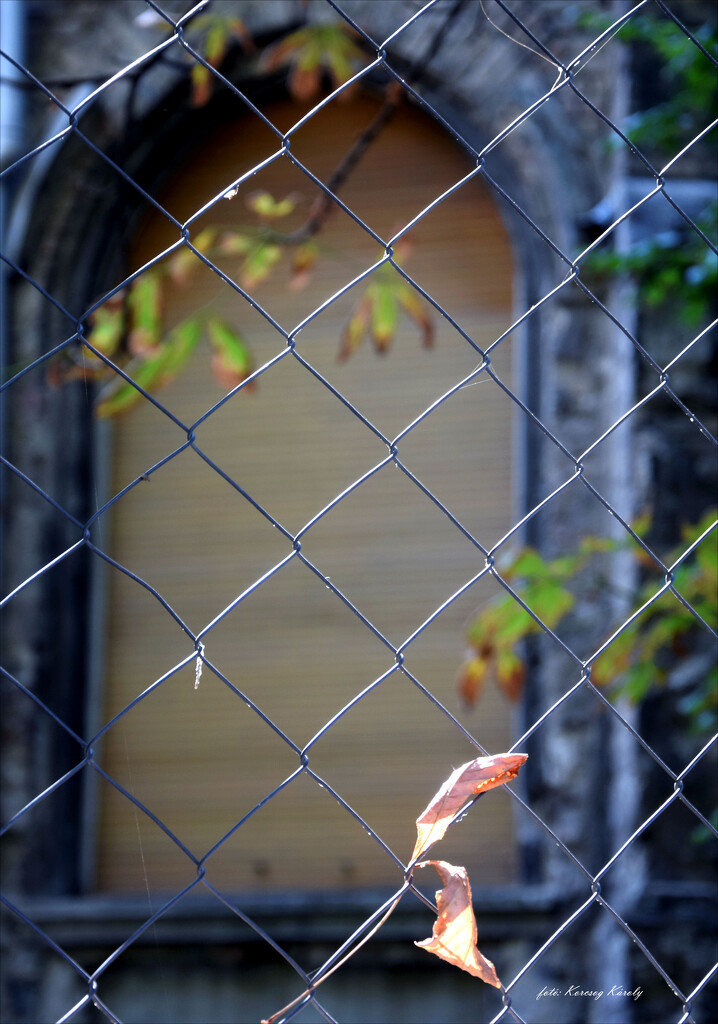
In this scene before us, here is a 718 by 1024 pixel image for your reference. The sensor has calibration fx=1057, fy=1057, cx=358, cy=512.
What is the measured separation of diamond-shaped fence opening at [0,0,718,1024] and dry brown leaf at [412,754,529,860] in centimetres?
145

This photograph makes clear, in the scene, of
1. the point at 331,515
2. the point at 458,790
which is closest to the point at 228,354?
the point at 458,790

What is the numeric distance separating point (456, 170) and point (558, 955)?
1.89m

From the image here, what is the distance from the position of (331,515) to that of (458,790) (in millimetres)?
1858

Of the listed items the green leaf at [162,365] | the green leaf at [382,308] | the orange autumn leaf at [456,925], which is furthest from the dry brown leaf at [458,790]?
the green leaf at [382,308]

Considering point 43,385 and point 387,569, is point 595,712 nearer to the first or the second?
point 387,569

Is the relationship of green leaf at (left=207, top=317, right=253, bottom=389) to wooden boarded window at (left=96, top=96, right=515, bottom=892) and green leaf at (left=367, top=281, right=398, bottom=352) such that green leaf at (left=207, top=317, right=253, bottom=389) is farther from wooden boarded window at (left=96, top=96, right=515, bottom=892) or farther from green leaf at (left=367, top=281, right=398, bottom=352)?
wooden boarded window at (left=96, top=96, right=515, bottom=892)

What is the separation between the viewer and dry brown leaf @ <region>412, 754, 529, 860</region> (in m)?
0.75

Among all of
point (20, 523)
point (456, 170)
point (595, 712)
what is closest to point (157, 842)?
point (20, 523)

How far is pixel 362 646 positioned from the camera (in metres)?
2.57

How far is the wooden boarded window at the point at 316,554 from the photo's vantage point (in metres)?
2.52

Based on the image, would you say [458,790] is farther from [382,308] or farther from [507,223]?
[507,223]

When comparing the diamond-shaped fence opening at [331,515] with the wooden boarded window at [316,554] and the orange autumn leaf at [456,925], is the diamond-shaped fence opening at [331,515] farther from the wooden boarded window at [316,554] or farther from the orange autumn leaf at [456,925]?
the orange autumn leaf at [456,925]

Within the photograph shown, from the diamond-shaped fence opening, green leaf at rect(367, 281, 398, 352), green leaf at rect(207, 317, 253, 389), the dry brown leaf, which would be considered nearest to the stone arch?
the diamond-shaped fence opening

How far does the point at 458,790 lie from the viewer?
0.77 m
